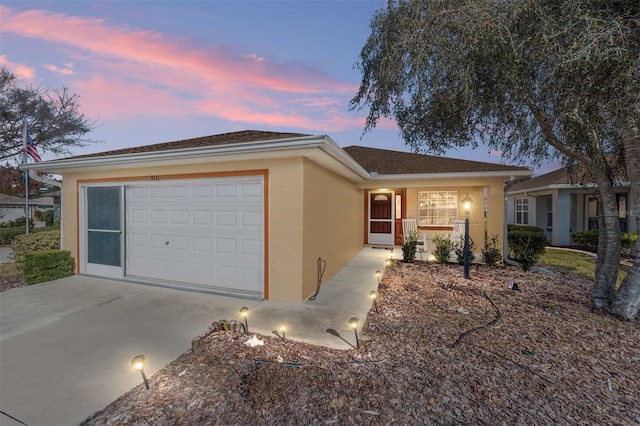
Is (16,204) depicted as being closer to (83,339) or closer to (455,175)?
(83,339)

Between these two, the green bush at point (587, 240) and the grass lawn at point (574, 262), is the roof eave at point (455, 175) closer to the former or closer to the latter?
the grass lawn at point (574, 262)

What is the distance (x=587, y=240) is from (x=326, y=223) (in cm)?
1228

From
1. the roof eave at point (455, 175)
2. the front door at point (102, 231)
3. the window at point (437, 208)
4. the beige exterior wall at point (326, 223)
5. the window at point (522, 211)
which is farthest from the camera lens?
the window at point (522, 211)

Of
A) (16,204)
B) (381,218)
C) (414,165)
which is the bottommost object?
(381,218)

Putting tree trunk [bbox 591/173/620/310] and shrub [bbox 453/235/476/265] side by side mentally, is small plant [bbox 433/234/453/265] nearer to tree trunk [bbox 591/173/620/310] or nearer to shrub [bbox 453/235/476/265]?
shrub [bbox 453/235/476/265]

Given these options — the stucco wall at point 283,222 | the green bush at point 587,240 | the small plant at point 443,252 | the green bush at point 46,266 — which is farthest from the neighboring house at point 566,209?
the green bush at point 46,266

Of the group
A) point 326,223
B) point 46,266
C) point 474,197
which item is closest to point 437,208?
point 474,197

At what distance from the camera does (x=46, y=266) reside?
5977 millimetres

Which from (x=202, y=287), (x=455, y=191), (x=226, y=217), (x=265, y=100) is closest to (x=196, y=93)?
(x=265, y=100)

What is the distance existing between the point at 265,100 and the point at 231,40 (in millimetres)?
2850

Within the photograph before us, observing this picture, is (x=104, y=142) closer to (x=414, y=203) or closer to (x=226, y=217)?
(x=226, y=217)

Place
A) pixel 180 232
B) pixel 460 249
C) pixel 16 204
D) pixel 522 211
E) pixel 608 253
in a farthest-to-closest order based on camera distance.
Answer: pixel 16 204, pixel 522 211, pixel 460 249, pixel 180 232, pixel 608 253

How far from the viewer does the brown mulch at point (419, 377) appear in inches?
83.5

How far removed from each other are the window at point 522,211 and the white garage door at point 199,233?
17.3m
